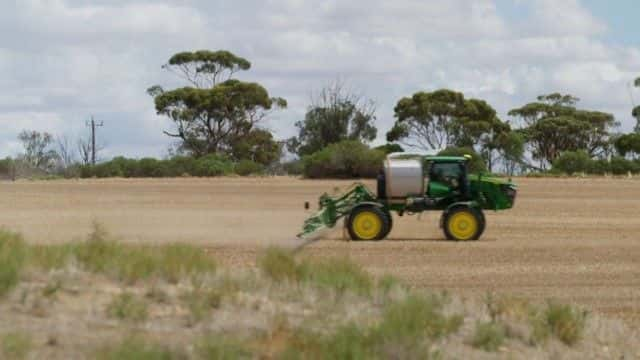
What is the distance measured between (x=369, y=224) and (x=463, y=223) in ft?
6.41

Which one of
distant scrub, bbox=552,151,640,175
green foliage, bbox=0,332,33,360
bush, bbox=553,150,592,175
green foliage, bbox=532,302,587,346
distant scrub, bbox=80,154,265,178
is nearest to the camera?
green foliage, bbox=0,332,33,360

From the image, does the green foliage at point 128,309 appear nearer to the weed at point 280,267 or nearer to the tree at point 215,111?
the weed at point 280,267

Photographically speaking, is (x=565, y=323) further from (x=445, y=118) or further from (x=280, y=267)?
(x=445, y=118)

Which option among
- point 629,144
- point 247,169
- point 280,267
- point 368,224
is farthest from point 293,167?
point 280,267

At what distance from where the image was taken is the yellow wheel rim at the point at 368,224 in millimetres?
30594

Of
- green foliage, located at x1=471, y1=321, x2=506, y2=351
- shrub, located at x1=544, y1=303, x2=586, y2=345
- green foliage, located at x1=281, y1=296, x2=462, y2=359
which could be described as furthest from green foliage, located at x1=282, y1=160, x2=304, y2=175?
green foliage, located at x1=281, y1=296, x2=462, y2=359

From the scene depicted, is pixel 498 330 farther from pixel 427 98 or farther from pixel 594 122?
pixel 594 122

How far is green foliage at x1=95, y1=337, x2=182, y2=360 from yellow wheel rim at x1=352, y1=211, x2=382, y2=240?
649 inches

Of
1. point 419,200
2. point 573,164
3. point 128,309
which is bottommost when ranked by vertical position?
point 128,309

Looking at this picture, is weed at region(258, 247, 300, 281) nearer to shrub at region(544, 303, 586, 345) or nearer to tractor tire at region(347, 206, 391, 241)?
shrub at region(544, 303, 586, 345)

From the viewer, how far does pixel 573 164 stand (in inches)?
2638

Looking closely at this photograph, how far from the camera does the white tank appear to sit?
101 feet

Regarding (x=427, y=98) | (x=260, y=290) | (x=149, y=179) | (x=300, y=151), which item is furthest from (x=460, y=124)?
(x=260, y=290)

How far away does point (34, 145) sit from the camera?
321ft
